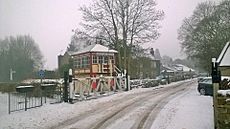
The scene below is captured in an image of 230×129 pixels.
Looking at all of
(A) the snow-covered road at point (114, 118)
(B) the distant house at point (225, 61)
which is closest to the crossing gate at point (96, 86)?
(A) the snow-covered road at point (114, 118)

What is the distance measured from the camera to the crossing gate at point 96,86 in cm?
1769

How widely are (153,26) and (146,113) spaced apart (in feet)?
68.3

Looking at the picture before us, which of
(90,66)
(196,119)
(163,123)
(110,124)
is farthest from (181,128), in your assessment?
(90,66)

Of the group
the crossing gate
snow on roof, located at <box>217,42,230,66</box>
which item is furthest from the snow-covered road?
snow on roof, located at <box>217,42,230,66</box>

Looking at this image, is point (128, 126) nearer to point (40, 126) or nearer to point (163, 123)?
point (163, 123)

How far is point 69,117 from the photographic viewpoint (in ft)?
37.3

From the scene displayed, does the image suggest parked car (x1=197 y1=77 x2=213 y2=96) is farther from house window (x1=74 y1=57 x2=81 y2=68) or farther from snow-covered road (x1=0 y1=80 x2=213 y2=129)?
house window (x1=74 y1=57 x2=81 y2=68)

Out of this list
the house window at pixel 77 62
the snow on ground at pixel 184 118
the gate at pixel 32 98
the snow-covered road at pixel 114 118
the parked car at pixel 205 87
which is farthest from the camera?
the house window at pixel 77 62

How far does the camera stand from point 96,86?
20.0 m

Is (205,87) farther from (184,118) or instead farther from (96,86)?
(184,118)

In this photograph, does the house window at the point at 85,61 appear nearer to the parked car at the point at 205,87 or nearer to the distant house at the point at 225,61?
the parked car at the point at 205,87

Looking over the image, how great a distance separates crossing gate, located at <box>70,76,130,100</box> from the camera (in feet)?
58.0

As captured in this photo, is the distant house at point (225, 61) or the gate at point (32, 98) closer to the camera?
the gate at point (32, 98)

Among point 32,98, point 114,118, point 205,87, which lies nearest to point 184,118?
point 114,118
